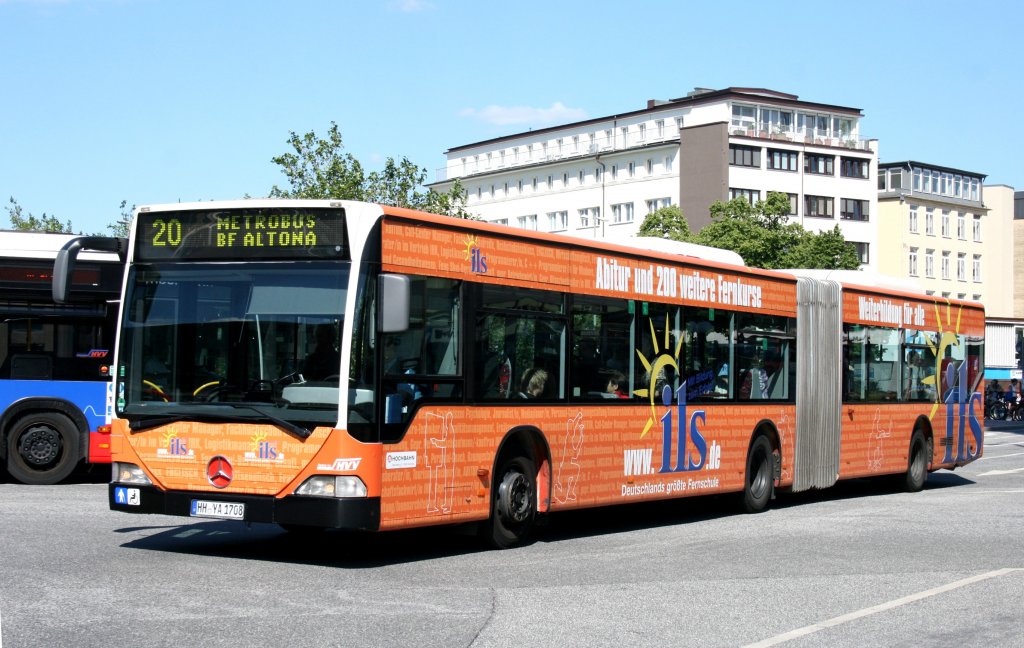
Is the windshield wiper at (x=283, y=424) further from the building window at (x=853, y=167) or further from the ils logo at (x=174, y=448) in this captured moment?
the building window at (x=853, y=167)

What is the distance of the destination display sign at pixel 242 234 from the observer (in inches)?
450

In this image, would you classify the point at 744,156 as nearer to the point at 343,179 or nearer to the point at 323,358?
the point at 343,179

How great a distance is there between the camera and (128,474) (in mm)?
11922

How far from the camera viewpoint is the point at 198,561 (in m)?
11.5

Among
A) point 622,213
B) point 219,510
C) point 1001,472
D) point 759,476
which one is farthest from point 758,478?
point 622,213

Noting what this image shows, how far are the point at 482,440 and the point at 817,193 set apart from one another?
8915 centimetres

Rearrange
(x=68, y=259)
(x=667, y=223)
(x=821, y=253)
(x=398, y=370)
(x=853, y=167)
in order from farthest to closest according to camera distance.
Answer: (x=853, y=167) < (x=667, y=223) < (x=821, y=253) < (x=68, y=259) < (x=398, y=370)

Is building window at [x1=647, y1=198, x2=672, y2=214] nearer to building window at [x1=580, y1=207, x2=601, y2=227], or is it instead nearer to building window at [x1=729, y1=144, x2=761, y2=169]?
building window at [x1=580, y1=207, x2=601, y2=227]

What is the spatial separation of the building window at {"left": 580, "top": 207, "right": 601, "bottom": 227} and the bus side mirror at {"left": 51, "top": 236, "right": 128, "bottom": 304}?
9078 cm

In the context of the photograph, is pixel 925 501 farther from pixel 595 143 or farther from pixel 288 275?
pixel 595 143

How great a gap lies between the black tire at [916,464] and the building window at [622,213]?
256 feet

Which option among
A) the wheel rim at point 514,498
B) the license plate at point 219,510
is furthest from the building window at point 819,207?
the license plate at point 219,510

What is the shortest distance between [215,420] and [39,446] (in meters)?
8.79

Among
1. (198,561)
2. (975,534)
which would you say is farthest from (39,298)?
(975,534)
